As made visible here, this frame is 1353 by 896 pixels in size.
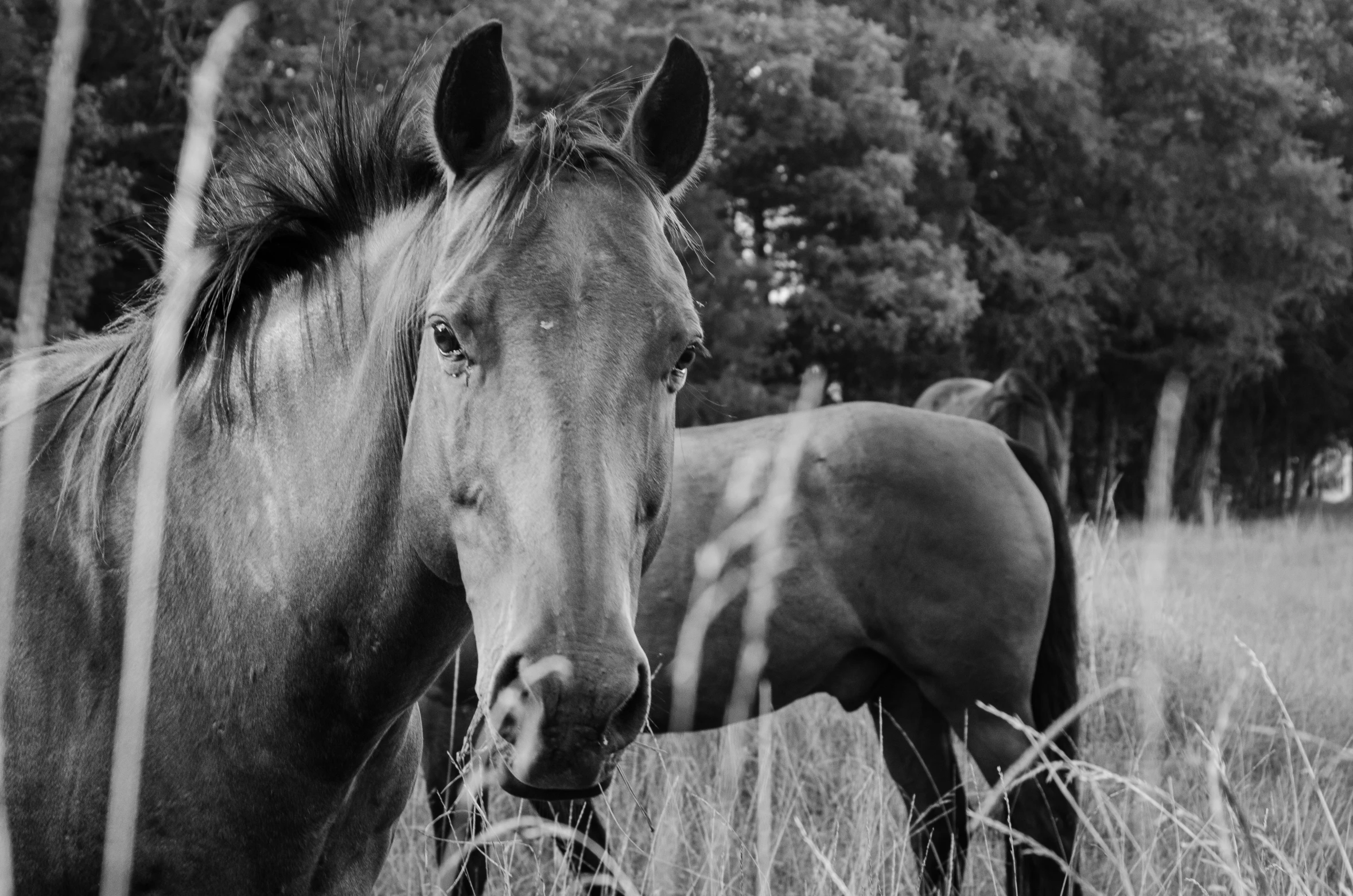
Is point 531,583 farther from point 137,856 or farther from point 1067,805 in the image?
point 1067,805

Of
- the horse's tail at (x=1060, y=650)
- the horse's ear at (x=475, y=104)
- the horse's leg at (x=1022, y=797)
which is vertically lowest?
the horse's leg at (x=1022, y=797)

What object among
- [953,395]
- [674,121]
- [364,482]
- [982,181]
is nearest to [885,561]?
[674,121]

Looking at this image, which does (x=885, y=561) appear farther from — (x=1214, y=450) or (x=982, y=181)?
(x=1214, y=450)

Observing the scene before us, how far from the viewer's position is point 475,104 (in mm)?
1927

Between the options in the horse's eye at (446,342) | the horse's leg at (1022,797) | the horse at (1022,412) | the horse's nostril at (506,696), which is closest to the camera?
the horse's nostril at (506,696)

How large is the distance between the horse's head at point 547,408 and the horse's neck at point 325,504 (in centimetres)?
15

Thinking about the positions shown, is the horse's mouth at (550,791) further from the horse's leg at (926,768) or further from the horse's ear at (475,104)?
the horse's leg at (926,768)

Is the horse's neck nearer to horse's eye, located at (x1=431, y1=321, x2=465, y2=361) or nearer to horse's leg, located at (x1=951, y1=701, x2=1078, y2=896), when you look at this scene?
horse's eye, located at (x1=431, y1=321, x2=465, y2=361)

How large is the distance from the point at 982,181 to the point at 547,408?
23794 mm

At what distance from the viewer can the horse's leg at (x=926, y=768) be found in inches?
170

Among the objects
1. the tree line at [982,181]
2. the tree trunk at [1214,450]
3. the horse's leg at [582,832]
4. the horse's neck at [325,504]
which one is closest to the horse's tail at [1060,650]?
the horse's leg at [582,832]

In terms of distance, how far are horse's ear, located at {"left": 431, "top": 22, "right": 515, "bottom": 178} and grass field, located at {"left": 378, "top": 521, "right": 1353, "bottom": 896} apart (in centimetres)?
128

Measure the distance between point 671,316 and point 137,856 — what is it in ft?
4.12

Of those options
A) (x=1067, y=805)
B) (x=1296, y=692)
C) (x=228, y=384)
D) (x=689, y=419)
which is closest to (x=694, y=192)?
(x=689, y=419)
